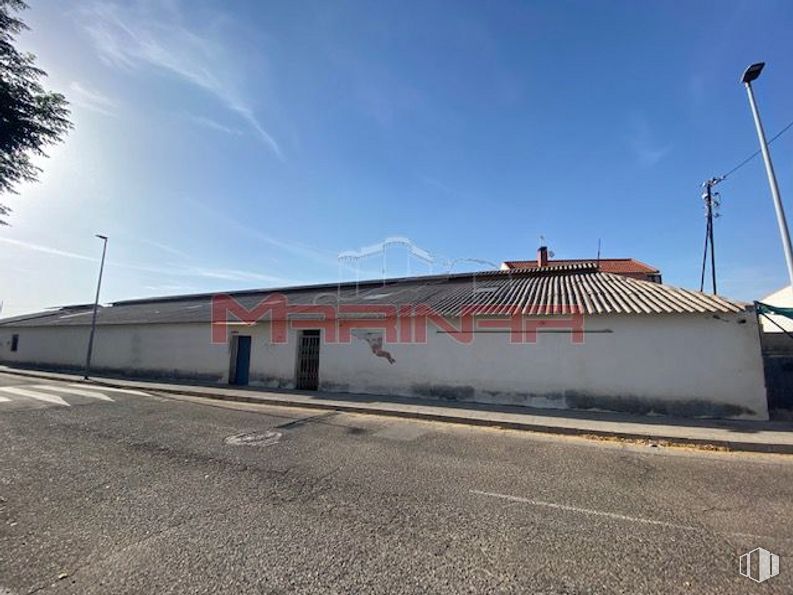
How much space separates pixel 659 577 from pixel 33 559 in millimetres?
5358

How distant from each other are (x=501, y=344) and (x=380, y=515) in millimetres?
7961

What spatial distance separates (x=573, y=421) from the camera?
28.1ft

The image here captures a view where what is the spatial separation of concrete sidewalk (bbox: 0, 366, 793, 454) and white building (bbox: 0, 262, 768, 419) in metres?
0.68

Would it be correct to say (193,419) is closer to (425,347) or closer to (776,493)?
(425,347)

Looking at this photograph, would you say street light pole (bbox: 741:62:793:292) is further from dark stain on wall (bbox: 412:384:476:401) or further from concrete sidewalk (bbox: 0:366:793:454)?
dark stain on wall (bbox: 412:384:476:401)

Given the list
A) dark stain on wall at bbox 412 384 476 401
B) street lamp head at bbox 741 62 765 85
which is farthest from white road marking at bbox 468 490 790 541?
street lamp head at bbox 741 62 765 85

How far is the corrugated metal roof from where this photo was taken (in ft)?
32.6

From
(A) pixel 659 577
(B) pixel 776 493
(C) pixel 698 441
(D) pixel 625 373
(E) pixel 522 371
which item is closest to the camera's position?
(A) pixel 659 577

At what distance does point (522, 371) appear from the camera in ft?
35.1

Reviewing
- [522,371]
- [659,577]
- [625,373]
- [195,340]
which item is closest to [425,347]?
[522,371]

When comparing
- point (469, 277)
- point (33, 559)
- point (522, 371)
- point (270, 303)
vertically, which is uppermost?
point (469, 277)

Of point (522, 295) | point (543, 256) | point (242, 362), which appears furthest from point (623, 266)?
point (242, 362)

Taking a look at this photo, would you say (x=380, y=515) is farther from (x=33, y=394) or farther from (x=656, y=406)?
(x=33, y=394)

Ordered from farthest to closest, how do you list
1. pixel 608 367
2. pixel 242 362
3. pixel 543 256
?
1. pixel 543 256
2. pixel 242 362
3. pixel 608 367
